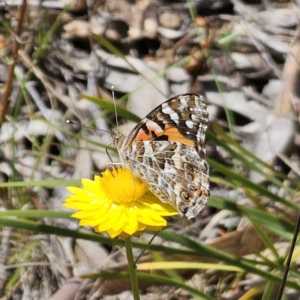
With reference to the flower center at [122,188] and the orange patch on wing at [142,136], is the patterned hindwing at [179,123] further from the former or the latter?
the flower center at [122,188]

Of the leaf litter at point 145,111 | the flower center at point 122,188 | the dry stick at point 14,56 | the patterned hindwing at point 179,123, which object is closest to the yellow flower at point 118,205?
the flower center at point 122,188

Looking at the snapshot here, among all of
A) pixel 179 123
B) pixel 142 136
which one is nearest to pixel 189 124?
pixel 179 123

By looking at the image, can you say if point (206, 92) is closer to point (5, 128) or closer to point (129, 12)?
point (129, 12)

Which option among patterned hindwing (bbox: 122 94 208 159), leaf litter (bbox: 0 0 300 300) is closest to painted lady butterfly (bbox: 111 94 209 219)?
patterned hindwing (bbox: 122 94 208 159)

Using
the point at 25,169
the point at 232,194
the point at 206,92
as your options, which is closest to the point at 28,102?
the point at 25,169

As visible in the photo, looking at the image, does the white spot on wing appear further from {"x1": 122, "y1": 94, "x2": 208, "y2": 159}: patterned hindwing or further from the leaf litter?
the leaf litter

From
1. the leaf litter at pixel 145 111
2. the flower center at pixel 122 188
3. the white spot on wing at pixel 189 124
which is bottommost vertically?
the leaf litter at pixel 145 111

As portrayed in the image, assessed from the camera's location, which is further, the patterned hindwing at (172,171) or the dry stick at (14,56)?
the dry stick at (14,56)
